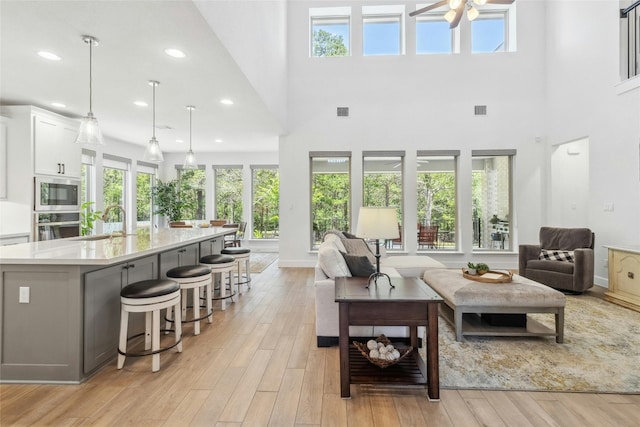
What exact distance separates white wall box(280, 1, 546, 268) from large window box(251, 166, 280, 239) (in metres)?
2.25

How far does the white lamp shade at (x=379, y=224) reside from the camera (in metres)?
2.43

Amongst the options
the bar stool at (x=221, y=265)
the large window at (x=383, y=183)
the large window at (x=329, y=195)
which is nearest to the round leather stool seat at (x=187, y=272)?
the bar stool at (x=221, y=265)

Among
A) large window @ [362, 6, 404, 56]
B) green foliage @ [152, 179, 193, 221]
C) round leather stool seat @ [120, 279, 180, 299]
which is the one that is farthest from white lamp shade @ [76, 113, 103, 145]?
large window @ [362, 6, 404, 56]

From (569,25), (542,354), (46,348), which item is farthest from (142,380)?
(569,25)

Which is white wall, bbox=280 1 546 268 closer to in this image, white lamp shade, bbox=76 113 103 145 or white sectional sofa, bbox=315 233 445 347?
white sectional sofa, bbox=315 233 445 347

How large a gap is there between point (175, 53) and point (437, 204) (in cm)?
559

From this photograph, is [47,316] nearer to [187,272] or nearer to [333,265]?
[187,272]

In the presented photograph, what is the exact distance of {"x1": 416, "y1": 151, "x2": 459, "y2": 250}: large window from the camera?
682 centimetres

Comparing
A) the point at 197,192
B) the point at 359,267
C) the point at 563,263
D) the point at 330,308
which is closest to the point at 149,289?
the point at 330,308

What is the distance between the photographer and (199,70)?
3.53m

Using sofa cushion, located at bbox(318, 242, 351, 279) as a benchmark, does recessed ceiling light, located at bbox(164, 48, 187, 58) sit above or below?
above

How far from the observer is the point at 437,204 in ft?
22.5

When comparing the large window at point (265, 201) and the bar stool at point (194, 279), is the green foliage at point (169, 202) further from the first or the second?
the bar stool at point (194, 279)

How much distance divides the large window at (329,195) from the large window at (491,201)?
8.82ft
